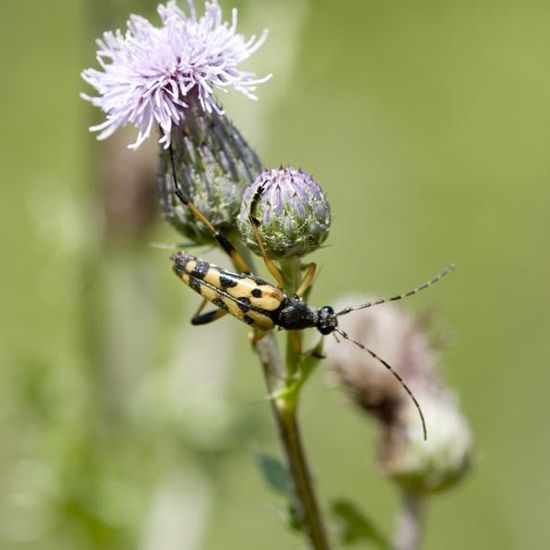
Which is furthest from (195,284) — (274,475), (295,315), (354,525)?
(354,525)

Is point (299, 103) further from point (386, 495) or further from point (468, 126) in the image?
point (386, 495)

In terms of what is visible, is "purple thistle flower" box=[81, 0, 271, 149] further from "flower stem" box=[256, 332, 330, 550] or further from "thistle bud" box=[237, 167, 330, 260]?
"flower stem" box=[256, 332, 330, 550]

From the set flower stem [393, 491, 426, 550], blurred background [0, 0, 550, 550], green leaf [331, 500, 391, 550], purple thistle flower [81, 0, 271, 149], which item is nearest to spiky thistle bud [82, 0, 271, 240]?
purple thistle flower [81, 0, 271, 149]

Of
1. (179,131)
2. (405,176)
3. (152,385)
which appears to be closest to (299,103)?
(405,176)

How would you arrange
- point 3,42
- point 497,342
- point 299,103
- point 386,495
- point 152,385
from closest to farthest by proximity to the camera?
point 152,385 < point 386,495 < point 497,342 < point 299,103 < point 3,42

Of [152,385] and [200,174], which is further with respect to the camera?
[152,385]

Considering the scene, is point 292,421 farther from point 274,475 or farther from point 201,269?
point 201,269
